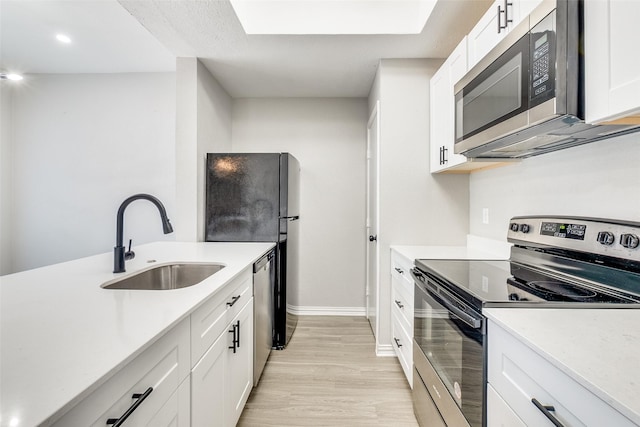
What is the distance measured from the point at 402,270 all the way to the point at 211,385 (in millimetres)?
1349

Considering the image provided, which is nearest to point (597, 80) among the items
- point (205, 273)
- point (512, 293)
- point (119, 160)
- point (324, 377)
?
point (512, 293)

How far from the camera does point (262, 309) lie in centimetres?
208

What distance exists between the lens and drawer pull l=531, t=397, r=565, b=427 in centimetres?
62

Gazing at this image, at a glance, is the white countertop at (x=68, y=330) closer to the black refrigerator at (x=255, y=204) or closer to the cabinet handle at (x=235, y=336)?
the cabinet handle at (x=235, y=336)

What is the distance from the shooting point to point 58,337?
0.72 meters

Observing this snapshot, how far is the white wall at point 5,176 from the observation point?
11.0ft

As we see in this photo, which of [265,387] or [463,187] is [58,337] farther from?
[463,187]

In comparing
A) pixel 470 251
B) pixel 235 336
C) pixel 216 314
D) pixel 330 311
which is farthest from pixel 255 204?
pixel 470 251

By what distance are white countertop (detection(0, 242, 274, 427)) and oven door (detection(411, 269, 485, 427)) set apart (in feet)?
3.03

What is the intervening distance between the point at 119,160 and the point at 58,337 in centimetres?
325

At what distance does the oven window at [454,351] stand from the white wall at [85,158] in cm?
297

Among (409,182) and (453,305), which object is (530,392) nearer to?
(453,305)

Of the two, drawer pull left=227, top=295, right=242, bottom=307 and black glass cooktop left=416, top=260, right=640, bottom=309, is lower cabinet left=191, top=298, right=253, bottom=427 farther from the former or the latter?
black glass cooktop left=416, top=260, right=640, bottom=309

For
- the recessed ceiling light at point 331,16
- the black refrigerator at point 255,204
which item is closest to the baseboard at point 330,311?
the black refrigerator at point 255,204
